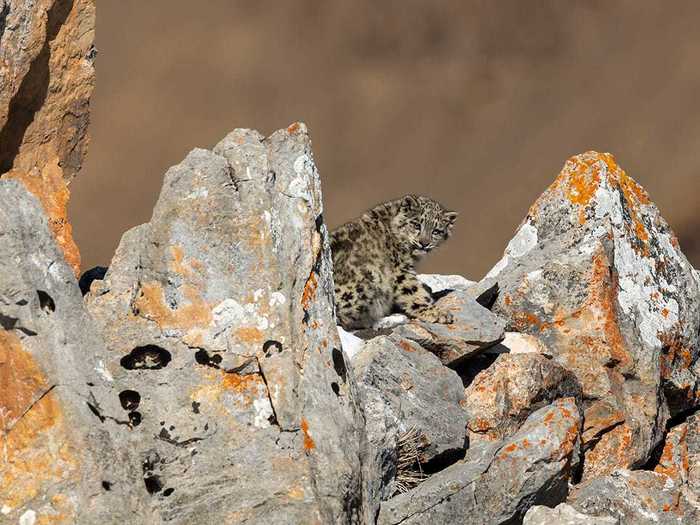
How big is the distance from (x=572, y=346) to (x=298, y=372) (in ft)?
21.2

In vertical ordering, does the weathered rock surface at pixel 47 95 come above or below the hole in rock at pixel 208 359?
above

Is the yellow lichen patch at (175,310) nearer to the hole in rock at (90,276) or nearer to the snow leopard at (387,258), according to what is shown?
the hole in rock at (90,276)

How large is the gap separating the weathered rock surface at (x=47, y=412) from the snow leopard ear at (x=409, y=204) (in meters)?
8.38

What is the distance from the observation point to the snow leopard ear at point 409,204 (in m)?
17.2

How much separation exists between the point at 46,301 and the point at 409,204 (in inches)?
345

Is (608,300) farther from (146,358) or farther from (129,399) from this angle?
(129,399)

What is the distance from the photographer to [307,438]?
33.2ft

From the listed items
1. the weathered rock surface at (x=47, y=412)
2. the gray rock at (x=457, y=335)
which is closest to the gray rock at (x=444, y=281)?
the gray rock at (x=457, y=335)

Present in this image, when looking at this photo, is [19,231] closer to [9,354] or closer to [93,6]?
[9,354]

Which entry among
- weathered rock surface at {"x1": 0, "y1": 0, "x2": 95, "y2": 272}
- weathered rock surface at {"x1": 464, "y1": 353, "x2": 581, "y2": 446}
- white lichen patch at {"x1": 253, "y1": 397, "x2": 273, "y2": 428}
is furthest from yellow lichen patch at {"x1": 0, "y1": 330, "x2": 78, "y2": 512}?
weathered rock surface at {"x1": 464, "y1": 353, "x2": 581, "y2": 446}

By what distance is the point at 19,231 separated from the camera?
30.8ft

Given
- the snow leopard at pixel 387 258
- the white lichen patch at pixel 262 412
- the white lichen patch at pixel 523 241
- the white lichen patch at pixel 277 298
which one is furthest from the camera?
the white lichen patch at pixel 523 241

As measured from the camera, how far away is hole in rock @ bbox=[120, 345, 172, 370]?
406 inches

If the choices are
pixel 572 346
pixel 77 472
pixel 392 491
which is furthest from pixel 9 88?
pixel 572 346
